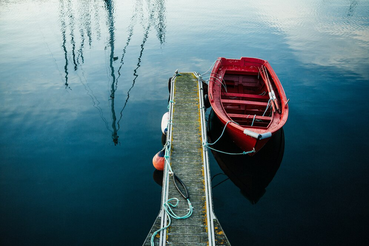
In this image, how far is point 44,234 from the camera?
8023 millimetres

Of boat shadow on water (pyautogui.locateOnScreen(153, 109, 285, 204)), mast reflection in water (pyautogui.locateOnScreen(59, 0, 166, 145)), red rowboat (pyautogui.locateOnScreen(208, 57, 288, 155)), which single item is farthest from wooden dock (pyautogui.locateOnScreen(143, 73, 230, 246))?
mast reflection in water (pyautogui.locateOnScreen(59, 0, 166, 145))

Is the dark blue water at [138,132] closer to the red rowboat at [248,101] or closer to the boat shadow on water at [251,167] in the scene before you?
the boat shadow on water at [251,167]

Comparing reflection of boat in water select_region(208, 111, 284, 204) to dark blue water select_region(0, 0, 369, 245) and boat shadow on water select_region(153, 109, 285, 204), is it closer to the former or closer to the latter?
boat shadow on water select_region(153, 109, 285, 204)

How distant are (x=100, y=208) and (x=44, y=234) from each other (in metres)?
1.94

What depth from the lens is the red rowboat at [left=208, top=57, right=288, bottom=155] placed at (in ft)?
32.5

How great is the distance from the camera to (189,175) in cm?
861

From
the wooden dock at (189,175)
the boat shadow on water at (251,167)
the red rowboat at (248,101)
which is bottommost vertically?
the boat shadow on water at (251,167)

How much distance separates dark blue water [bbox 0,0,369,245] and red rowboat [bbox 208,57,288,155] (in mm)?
1991

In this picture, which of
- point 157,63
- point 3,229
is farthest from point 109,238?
point 157,63

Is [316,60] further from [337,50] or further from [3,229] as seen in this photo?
[3,229]

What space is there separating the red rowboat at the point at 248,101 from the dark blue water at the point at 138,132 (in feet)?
6.53

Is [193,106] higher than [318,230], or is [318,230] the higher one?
[193,106]

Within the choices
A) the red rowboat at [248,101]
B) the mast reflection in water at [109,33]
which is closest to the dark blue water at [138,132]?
the mast reflection in water at [109,33]

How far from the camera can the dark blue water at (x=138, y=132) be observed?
834cm
